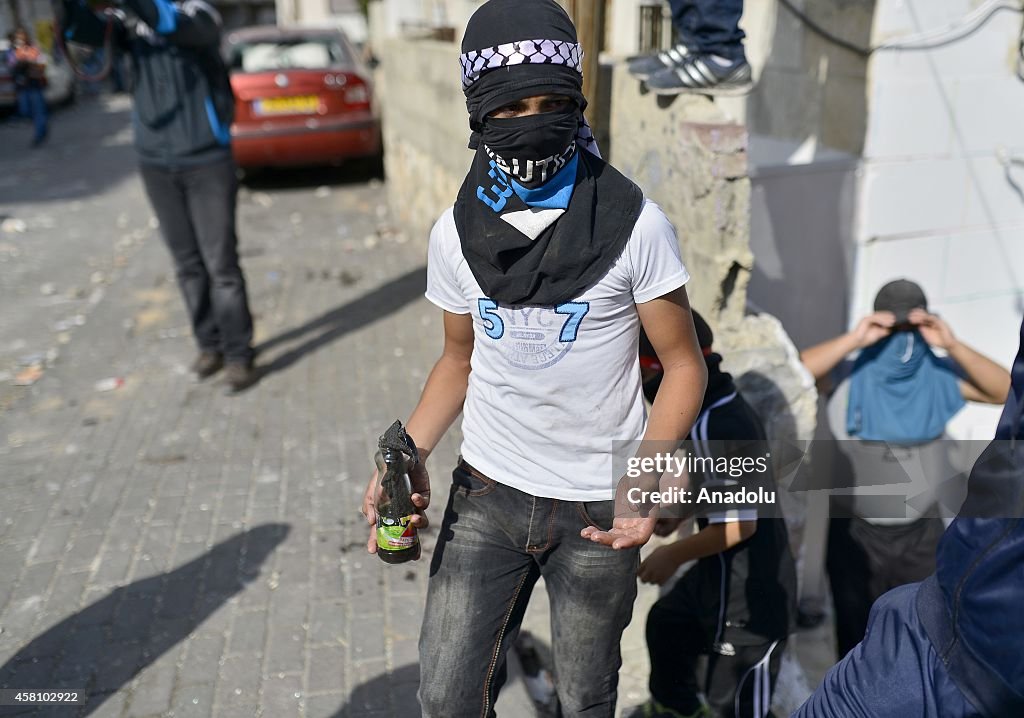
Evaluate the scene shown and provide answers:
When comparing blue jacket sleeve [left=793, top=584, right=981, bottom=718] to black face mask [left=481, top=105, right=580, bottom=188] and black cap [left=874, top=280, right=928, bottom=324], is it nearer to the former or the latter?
black face mask [left=481, top=105, right=580, bottom=188]

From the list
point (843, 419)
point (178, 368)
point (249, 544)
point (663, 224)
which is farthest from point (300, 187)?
point (663, 224)

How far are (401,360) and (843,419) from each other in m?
3.07

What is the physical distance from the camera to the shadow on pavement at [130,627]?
3.01 meters

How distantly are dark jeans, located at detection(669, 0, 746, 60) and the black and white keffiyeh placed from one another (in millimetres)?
1702

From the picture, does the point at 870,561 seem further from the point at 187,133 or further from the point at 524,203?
the point at 187,133

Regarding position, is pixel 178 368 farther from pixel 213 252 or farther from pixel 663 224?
pixel 663 224

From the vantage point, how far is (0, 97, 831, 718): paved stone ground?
3.05m

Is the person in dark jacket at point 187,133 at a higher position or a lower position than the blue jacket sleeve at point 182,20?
lower

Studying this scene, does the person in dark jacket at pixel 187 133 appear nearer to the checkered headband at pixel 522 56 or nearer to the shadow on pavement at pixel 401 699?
the shadow on pavement at pixel 401 699

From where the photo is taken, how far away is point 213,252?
5066 millimetres

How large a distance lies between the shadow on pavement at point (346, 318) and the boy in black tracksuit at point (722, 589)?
357 cm

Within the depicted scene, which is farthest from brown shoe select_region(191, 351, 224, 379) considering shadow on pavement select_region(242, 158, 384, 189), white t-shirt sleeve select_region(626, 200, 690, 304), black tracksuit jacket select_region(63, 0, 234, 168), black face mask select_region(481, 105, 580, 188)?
shadow on pavement select_region(242, 158, 384, 189)

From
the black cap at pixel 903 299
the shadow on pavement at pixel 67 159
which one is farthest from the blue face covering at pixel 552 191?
the shadow on pavement at pixel 67 159

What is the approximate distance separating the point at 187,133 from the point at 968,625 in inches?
176
